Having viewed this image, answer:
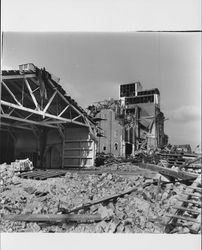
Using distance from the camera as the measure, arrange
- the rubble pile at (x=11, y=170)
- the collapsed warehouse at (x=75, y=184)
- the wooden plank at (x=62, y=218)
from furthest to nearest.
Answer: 1. the rubble pile at (x=11, y=170)
2. the wooden plank at (x=62, y=218)
3. the collapsed warehouse at (x=75, y=184)

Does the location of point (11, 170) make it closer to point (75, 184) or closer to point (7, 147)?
point (75, 184)

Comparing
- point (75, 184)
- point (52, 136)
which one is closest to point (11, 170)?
point (75, 184)

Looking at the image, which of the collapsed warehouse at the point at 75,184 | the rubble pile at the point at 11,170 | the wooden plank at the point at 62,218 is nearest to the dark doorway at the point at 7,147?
the collapsed warehouse at the point at 75,184

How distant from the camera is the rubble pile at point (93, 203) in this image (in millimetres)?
6191

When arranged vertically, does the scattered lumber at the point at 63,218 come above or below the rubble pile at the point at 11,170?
below

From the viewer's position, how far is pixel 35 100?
10.1 m

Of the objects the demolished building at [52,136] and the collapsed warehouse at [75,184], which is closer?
the collapsed warehouse at [75,184]

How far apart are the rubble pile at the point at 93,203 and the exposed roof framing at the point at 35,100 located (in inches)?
117

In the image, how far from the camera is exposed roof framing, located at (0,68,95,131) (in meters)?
9.71

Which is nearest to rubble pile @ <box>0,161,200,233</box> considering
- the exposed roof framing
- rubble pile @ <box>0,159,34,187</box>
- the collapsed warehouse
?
the collapsed warehouse

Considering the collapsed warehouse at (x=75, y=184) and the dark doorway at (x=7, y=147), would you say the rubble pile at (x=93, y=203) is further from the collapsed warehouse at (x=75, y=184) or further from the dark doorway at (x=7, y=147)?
the dark doorway at (x=7, y=147)

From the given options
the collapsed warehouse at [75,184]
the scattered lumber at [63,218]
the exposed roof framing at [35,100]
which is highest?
the exposed roof framing at [35,100]

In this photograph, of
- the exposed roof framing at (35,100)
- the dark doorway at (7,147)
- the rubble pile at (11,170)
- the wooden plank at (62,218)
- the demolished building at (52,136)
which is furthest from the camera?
the dark doorway at (7,147)
